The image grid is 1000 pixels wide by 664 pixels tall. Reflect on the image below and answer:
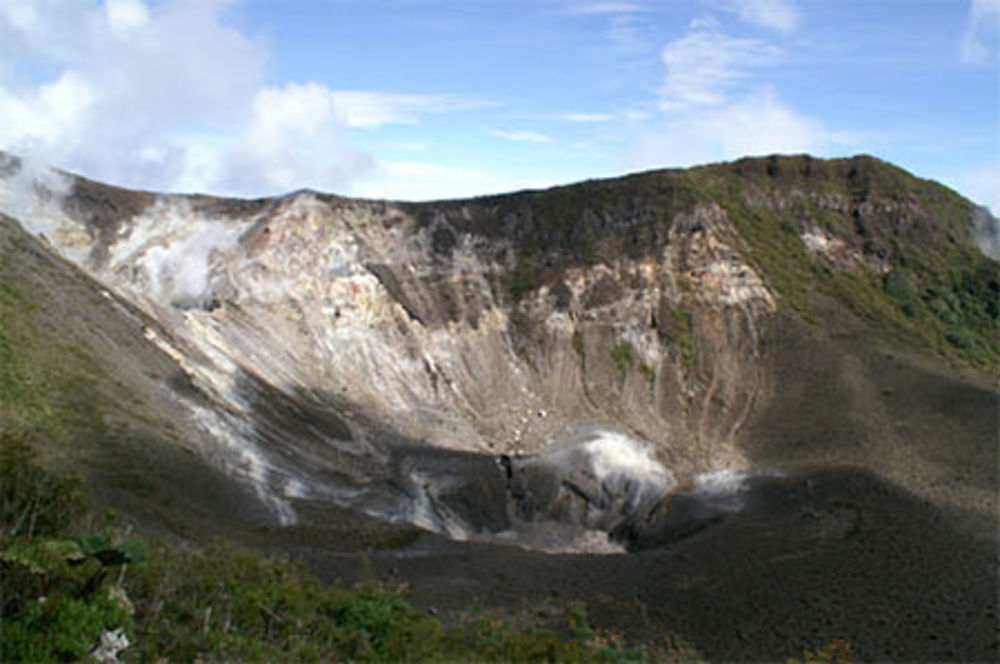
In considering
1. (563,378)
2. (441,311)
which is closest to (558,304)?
(563,378)

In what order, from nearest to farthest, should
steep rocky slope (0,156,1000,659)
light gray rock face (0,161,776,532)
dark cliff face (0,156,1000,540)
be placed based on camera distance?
steep rocky slope (0,156,1000,659) → dark cliff face (0,156,1000,540) → light gray rock face (0,161,776,532)

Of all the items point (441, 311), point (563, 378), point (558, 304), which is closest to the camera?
point (563, 378)

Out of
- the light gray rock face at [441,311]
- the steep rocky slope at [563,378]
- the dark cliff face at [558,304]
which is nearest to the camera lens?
the steep rocky slope at [563,378]

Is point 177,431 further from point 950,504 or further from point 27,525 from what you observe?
point 950,504

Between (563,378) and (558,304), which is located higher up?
(558,304)

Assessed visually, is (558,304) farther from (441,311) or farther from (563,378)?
(441,311)
